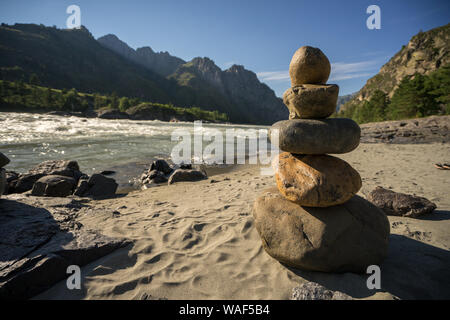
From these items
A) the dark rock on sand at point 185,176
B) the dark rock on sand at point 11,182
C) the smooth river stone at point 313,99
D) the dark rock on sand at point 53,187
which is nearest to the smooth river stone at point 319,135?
the smooth river stone at point 313,99

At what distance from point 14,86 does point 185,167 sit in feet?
353

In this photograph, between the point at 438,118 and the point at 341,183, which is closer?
the point at 341,183

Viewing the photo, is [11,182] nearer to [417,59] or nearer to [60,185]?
[60,185]

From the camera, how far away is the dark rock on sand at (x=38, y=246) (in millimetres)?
2523

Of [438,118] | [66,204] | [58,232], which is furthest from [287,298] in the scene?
[438,118]

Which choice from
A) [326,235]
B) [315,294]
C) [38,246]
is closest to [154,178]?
[38,246]

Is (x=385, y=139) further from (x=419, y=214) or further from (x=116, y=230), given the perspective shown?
(x=116, y=230)

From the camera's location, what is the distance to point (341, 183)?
10.0ft

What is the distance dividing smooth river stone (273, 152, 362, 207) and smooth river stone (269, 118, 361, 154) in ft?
0.72

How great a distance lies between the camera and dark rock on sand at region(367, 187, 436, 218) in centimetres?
430

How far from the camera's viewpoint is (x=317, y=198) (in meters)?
2.98

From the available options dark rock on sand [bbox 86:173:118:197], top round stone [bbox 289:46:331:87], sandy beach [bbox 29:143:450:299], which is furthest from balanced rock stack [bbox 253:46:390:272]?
dark rock on sand [bbox 86:173:118:197]

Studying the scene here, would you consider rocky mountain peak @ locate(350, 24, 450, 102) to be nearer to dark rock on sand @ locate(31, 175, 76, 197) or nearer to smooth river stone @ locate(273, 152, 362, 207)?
smooth river stone @ locate(273, 152, 362, 207)

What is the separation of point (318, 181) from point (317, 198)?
26cm
